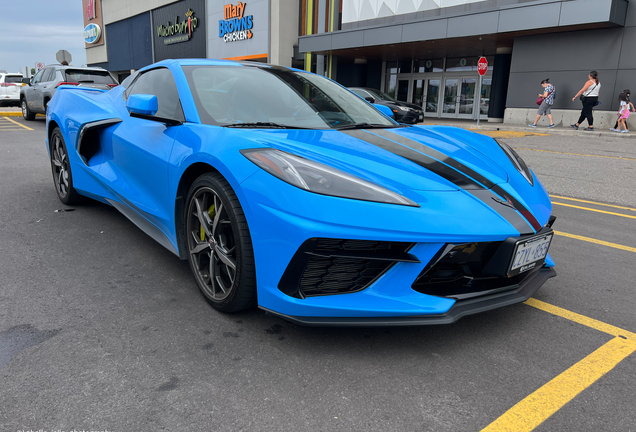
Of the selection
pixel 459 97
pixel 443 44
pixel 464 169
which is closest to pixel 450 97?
pixel 459 97

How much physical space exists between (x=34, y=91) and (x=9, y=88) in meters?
9.55

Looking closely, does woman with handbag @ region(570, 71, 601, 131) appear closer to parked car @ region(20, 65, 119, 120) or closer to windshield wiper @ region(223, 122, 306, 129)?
parked car @ region(20, 65, 119, 120)

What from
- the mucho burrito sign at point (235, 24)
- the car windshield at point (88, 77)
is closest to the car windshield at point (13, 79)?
the car windshield at point (88, 77)

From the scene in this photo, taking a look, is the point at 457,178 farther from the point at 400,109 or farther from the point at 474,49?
the point at 474,49

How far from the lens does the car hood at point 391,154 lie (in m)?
2.21

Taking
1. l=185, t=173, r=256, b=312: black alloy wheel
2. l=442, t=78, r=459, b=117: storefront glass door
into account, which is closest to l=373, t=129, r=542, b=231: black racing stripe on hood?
l=185, t=173, r=256, b=312: black alloy wheel

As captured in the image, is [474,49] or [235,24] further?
[235,24]

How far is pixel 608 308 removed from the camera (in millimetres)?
2678

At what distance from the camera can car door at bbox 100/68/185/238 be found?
2.84 meters

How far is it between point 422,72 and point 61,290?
952 inches

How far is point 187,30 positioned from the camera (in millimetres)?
34375

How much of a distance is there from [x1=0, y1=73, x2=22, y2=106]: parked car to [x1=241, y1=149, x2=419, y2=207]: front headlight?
2438cm

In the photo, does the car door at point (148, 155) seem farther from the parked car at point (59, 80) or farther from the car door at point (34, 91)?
the car door at point (34, 91)

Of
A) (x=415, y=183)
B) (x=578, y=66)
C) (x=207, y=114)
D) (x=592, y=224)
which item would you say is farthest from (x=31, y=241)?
(x=578, y=66)
